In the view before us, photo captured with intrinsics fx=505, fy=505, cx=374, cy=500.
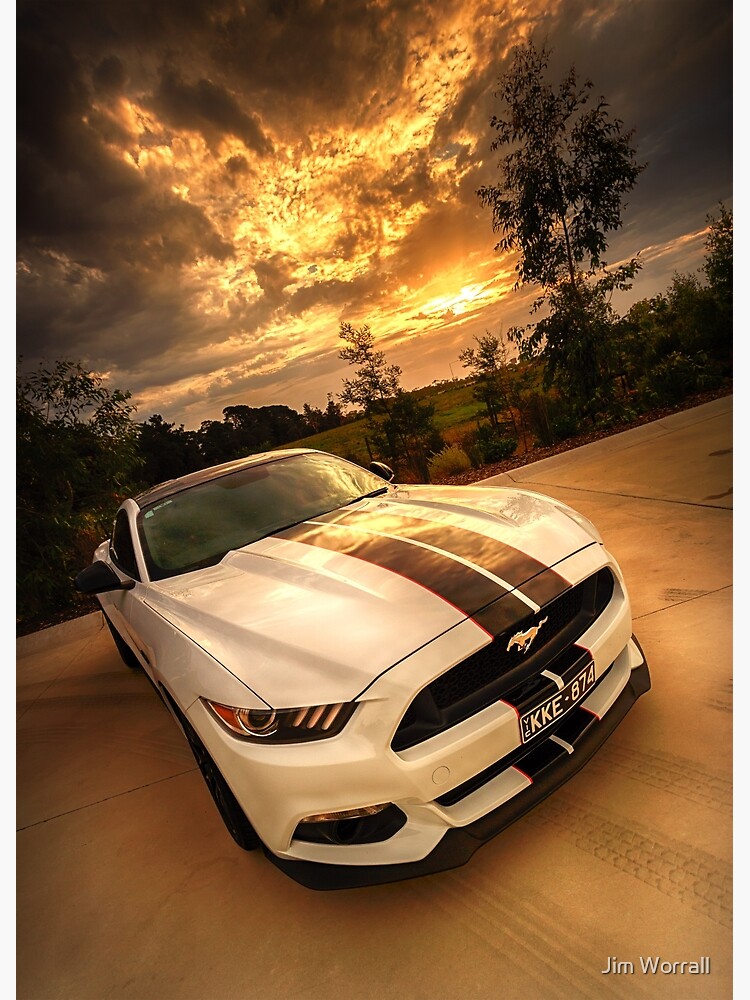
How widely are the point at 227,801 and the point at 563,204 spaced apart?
22.1ft

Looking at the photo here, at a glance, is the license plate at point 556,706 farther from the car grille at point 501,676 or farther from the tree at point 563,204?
the tree at point 563,204

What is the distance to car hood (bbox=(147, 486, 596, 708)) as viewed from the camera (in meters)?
1.26

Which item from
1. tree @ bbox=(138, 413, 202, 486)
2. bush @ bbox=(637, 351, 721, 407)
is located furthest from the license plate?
tree @ bbox=(138, 413, 202, 486)

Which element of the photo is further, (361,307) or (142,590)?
(361,307)

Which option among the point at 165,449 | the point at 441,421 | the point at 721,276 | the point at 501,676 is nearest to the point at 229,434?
the point at 165,449

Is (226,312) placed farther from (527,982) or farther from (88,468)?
(527,982)

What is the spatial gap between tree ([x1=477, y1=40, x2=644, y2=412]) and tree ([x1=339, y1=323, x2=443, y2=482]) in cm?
166

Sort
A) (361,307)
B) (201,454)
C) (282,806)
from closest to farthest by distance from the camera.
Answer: (282,806) → (361,307) → (201,454)

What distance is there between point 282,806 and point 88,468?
19.4ft

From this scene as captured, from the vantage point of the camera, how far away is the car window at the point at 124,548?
2404 millimetres

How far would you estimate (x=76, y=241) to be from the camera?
20.0 feet

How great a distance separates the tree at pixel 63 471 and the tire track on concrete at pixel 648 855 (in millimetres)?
5792

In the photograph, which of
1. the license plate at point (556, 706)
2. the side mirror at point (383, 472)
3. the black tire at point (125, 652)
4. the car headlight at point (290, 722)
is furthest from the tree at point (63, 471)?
the license plate at point (556, 706)
